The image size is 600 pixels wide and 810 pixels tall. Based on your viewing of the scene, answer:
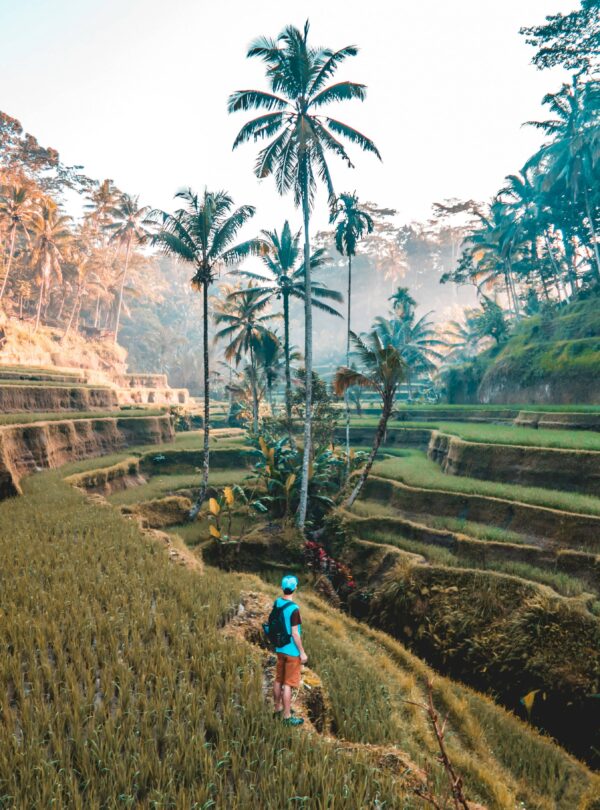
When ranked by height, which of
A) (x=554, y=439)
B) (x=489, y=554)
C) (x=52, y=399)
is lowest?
(x=489, y=554)

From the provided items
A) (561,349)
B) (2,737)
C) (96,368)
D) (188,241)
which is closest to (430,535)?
(2,737)

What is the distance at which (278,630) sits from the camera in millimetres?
5191

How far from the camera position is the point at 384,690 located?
733cm

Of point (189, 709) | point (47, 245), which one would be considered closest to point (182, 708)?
point (189, 709)

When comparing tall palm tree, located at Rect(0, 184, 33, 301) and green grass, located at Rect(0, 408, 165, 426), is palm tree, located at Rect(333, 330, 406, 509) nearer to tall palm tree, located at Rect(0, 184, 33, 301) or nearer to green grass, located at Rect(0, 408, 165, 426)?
green grass, located at Rect(0, 408, 165, 426)

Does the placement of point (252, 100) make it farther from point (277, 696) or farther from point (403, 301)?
point (403, 301)

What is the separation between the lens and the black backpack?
516 centimetres

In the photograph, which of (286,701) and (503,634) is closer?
(286,701)

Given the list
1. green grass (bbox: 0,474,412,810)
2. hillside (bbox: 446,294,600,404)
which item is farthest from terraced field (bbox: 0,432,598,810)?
hillside (bbox: 446,294,600,404)

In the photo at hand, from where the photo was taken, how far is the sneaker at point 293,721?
4.74 meters

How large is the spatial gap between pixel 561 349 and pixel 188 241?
24.5m

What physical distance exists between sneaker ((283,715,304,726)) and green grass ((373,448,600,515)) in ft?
34.7

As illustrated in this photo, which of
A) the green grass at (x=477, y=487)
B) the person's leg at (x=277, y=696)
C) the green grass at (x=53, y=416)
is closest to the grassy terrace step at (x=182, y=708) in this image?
the person's leg at (x=277, y=696)

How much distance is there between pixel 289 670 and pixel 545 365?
2946 centimetres
